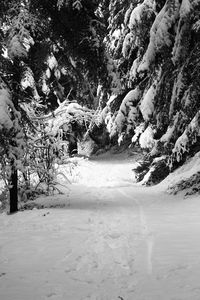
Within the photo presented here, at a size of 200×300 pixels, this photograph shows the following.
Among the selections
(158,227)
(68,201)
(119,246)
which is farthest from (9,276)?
(68,201)

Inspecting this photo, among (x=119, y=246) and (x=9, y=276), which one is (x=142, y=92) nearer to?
(x=119, y=246)

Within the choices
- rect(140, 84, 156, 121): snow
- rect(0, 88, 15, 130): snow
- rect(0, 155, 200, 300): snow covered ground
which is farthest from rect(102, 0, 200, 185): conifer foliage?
A: rect(0, 155, 200, 300): snow covered ground

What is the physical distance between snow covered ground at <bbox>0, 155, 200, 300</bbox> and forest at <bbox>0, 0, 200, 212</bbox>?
1.56 m

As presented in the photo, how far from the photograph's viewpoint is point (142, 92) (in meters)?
15.6

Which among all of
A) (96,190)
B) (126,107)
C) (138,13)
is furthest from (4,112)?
(96,190)

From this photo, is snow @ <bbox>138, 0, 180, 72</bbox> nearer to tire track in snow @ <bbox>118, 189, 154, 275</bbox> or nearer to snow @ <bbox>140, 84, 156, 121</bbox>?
snow @ <bbox>140, 84, 156, 121</bbox>

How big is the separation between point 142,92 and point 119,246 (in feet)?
30.3

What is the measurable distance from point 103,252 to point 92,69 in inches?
132

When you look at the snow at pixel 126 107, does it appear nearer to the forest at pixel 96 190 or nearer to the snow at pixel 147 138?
the forest at pixel 96 190

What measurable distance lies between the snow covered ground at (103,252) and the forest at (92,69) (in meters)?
1.56

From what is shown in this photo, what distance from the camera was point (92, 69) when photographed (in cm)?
820

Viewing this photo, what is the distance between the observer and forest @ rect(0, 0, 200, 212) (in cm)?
778

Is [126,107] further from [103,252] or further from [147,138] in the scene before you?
[103,252]

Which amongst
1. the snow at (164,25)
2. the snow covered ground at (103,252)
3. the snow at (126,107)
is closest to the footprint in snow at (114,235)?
the snow covered ground at (103,252)
